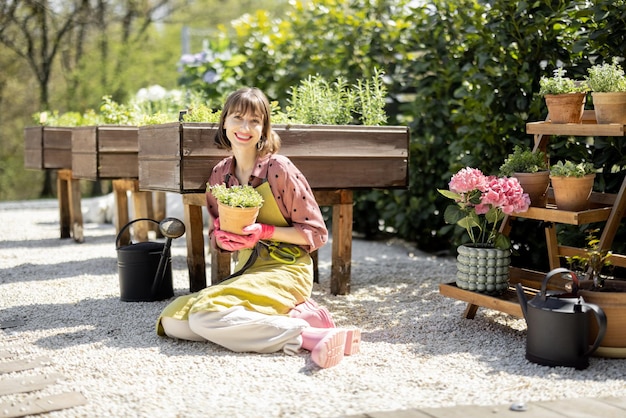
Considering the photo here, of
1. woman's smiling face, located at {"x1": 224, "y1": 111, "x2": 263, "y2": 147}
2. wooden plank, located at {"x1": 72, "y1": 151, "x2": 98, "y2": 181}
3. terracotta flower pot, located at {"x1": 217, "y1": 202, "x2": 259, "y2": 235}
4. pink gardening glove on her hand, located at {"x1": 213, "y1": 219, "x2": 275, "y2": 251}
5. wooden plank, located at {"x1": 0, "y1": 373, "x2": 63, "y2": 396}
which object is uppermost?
woman's smiling face, located at {"x1": 224, "y1": 111, "x2": 263, "y2": 147}

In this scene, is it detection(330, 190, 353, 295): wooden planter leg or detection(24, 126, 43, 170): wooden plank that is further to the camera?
detection(24, 126, 43, 170): wooden plank

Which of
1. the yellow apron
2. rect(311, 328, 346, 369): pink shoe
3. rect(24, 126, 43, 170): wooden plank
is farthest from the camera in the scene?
Answer: rect(24, 126, 43, 170): wooden plank

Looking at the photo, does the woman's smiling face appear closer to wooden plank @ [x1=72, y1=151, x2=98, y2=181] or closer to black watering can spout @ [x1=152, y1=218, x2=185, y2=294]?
black watering can spout @ [x1=152, y1=218, x2=185, y2=294]

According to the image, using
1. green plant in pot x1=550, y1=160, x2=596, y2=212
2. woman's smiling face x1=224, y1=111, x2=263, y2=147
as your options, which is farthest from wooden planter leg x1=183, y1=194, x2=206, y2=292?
green plant in pot x1=550, y1=160, x2=596, y2=212

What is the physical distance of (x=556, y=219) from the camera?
3215 mm

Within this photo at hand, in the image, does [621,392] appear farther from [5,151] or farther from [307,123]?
A: [5,151]

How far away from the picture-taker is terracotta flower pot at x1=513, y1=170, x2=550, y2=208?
3.35 metres

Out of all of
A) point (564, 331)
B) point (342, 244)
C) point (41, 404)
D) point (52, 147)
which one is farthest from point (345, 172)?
point (52, 147)

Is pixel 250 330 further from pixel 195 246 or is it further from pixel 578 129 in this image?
pixel 578 129

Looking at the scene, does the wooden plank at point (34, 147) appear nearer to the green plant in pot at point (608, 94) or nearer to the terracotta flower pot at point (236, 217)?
the terracotta flower pot at point (236, 217)

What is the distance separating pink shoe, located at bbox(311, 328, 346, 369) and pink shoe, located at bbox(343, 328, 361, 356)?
7 cm

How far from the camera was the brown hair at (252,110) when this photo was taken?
327 centimetres

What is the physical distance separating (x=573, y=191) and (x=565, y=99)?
413 mm

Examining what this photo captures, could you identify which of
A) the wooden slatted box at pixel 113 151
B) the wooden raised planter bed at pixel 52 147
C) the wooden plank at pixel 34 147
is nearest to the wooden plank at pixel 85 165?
the wooden slatted box at pixel 113 151
